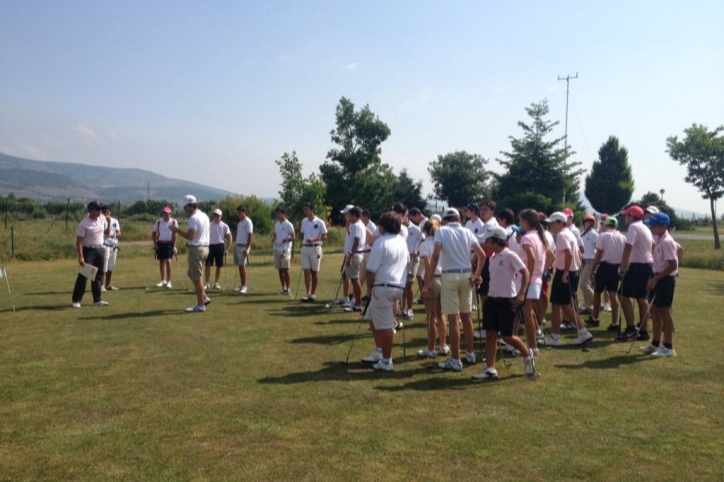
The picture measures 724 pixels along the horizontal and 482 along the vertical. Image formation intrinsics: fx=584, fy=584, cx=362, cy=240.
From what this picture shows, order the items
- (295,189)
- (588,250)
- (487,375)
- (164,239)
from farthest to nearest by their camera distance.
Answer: (295,189) → (164,239) → (588,250) → (487,375)

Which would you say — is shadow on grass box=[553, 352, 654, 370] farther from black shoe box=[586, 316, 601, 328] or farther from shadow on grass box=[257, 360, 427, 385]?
black shoe box=[586, 316, 601, 328]

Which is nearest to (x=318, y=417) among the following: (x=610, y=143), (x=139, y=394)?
(x=139, y=394)

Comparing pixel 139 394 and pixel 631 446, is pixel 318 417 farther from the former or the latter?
pixel 631 446

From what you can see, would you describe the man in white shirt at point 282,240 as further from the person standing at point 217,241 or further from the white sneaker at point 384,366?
the white sneaker at point 384,366

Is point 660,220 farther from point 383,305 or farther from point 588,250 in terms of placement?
point 383,305

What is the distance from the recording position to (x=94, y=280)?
1238cm

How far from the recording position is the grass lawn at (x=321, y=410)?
4.66 metres

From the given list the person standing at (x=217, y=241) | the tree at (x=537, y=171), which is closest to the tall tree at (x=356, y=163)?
the tree at (x=537, y=171)

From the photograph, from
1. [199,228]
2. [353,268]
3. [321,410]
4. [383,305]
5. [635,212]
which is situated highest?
[635,212]

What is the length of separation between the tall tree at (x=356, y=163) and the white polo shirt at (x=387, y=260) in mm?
37516

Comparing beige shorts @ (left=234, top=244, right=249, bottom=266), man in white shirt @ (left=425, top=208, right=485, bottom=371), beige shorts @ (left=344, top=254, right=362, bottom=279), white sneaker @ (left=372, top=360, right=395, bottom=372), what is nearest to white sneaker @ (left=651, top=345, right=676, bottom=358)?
man in white shirt @ (left=425, top=208, right=485, bottom=371)

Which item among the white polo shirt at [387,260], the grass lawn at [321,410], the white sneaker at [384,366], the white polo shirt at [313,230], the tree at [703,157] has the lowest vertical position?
the grass lawn at [321,410]

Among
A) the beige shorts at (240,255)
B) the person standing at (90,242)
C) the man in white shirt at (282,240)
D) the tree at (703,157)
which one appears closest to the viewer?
the person standing at (90,242)

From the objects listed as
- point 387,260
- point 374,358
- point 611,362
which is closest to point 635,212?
point 611,362
